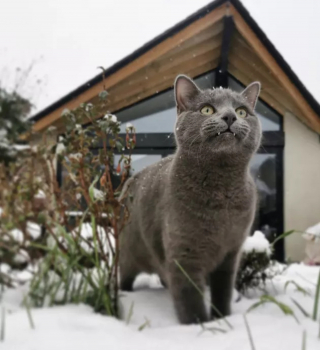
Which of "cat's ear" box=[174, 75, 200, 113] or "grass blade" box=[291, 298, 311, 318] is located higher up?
"cat's ear" box=[174, 75, 200, 113]

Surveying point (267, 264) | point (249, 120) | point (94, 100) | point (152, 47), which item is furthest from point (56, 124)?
point (267, 264)

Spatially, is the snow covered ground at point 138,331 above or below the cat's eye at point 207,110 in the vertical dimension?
below

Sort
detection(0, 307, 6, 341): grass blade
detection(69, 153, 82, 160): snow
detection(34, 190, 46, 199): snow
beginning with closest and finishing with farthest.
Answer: detection(0, 307, 6, 341): grass blade, detection(34, 190, 46, 199): snow, detection(69, 153, 82, 160): snow

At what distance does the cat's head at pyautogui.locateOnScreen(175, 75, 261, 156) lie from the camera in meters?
0.96

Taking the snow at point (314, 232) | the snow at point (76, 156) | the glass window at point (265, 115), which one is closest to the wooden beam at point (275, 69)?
the glass window at point (265, 115)

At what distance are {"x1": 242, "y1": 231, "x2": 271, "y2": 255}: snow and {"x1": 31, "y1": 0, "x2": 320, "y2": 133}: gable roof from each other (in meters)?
0.54

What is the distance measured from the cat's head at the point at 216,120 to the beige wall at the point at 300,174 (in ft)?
0.33

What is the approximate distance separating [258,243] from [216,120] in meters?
0.64

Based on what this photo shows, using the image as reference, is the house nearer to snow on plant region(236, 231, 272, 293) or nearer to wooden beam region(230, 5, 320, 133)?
wooden beam region(230, 5, 320, 133)

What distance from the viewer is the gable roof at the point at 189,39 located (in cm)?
88

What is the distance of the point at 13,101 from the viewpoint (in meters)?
0.68

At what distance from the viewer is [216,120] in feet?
3.15

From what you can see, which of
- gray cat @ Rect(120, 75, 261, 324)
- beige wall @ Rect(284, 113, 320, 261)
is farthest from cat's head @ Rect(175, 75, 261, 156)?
beige wall @ Rect(284, 113, 320, 261)

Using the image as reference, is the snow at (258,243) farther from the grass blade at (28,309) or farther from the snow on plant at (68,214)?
the grass blade at (28,309)
